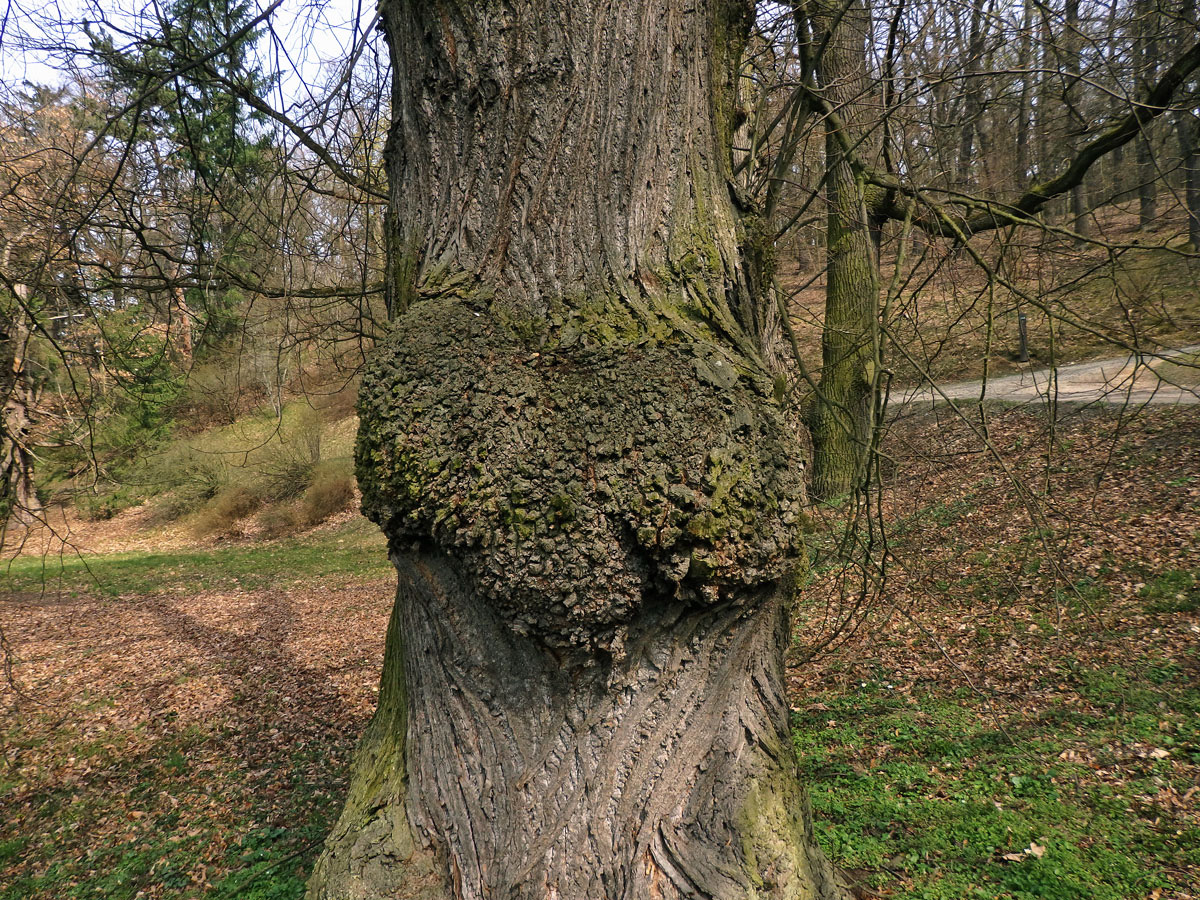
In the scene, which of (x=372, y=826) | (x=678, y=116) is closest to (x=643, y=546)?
(x=372, y=826)

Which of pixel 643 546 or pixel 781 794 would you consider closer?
pixel 643 546

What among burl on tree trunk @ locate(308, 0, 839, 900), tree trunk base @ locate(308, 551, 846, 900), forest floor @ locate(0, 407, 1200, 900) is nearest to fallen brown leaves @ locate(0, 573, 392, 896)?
forest floor @ locate(0, 407, 1200, 900)

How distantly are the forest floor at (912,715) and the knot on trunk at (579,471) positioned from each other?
145 centimetres

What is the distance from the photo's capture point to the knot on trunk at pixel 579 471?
67.2 inches

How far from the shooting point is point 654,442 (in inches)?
69.2

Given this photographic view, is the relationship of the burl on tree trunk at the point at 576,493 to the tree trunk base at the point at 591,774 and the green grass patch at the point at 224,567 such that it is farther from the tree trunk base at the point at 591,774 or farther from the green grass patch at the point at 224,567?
the green grass patch at the point at 224,567

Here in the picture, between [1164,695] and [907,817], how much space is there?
6.77 feet

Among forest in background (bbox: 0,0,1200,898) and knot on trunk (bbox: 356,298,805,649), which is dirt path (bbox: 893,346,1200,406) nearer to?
forest in background (bbox: 0,0,1200,898)

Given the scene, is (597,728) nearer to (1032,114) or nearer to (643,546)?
(643,546)

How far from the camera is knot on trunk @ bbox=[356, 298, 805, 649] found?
171 cm

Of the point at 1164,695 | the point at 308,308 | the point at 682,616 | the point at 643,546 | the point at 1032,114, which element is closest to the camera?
the point at 643,546

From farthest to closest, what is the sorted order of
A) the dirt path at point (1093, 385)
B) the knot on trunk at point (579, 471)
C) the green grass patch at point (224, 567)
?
the green grass patch at point (224, 567) → the dirt path at point (1093, 385) → the knot on trunk at point (579, 471)

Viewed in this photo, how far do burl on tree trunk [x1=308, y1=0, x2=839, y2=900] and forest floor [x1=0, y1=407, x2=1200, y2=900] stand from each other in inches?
55.9

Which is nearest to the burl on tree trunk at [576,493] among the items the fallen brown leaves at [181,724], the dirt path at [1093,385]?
the fallen brown leaves at [181,724]
